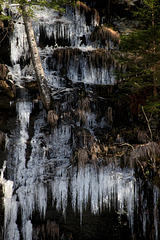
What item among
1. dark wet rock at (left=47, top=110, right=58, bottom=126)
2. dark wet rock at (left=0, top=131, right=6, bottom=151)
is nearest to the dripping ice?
dark wet rock at (left=0, top=131, right=6, bottom=151)

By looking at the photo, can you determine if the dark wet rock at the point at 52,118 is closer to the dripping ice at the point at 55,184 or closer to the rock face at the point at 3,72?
the dripping ice at the point at 55,184

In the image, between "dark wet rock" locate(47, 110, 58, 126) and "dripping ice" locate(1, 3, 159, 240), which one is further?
"dark wet rock" locate(47, 110, 58, 126)

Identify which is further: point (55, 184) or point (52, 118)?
point (52, 118)

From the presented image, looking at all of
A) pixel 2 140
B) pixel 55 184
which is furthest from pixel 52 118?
pixel 55 184

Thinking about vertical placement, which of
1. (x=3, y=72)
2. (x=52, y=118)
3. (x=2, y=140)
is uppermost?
(x=3, y=72)

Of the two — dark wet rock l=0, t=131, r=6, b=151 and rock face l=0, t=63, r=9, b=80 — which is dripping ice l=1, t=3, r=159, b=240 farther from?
rock face l=0, t=63, r=9, b=80

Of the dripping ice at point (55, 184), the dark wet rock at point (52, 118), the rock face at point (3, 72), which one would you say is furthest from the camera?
the rock face at point (3, 72)

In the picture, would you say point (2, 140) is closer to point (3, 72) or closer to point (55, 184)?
point (55, 184)

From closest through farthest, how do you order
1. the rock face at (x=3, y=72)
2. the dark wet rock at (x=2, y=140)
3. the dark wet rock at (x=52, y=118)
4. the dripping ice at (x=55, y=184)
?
the dripping ice at (x=55, y=184) → the dark wet rock at (x=2, y=140) → the dark wet rock at (x=52, y=118) → the rock face at (x=3, y=72)

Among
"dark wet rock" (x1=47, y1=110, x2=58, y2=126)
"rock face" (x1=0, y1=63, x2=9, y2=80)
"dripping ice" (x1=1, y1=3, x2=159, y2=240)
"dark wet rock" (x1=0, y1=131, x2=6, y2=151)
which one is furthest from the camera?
"rock face" (x1=0, y1=63, x2=9, y2=80)

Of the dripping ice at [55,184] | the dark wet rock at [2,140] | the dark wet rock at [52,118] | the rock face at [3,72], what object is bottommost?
the dripping ice at [55,184]

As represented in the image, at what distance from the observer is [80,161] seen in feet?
26.6

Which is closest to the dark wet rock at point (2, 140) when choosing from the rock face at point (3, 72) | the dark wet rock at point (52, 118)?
the dark wet rock at point (52, 118)

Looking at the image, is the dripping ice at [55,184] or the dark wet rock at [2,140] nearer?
the dripping ice at [55,184]
